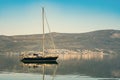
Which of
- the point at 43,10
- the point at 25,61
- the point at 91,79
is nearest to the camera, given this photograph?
the point at 91,79

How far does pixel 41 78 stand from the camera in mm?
62312

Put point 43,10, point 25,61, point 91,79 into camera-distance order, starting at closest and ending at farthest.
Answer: point 91,79 → point 43,10 → point 25,61

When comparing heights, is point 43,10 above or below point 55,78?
above

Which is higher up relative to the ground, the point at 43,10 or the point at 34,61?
the point at 43,10

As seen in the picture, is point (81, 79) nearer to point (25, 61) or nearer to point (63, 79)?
point (63, 79)

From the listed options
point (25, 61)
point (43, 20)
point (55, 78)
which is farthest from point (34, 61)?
point (55, 78)

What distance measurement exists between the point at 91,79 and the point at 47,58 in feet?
163

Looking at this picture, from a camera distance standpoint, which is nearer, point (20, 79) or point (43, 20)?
point (20, 79)

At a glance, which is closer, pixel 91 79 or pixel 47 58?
pixel 91 79

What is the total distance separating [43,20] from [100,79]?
167 ft

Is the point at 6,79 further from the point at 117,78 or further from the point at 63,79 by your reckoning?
the point at 117,78

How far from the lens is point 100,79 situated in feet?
208

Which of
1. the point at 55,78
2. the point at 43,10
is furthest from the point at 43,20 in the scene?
the point at 55,78

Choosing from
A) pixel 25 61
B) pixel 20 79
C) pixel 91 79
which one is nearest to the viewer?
pixel 20 79
